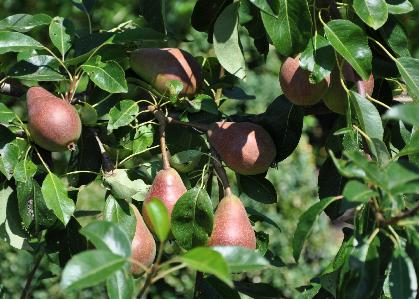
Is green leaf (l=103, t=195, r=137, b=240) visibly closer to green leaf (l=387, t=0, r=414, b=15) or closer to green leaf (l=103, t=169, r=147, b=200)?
green leaf (l=103, t=169, r=147, b=200)

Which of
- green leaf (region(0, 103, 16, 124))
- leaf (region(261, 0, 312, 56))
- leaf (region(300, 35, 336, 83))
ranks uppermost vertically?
leaf (region(261, 0, 312, 56))

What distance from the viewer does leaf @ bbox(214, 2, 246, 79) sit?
1.19m

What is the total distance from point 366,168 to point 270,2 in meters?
0.30

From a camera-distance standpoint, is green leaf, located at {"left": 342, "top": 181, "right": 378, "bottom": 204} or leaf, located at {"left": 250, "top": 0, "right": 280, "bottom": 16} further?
leaf, located at {"left": 250, "top": 0, "right": 280, "bottom": 16}

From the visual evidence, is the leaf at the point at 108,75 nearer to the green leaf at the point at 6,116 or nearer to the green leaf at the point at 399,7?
the green leaf at the point at 6,116

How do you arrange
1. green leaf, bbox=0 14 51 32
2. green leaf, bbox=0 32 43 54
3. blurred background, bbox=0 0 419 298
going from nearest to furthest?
green leaf, bbox=0 32 43 54 < green leaf, bbox=0 14 51 32 < blurred background, bbox=0 0 419 298

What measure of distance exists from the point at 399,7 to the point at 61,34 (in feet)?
1.76

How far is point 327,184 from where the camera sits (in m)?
1.24

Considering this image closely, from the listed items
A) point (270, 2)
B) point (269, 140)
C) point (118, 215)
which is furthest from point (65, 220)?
point (270, 2)

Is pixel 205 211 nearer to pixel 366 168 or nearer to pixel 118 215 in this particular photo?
pixel 118 215

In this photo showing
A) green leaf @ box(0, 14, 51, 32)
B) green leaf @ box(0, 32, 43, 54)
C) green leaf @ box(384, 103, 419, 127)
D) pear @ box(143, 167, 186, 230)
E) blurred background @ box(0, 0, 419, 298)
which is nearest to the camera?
green leaf @ box(384, 103, 419, 127)

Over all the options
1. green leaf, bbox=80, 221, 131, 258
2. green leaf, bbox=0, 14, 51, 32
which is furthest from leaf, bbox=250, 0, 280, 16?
green leaf, bbox=0, 14, 51, 32

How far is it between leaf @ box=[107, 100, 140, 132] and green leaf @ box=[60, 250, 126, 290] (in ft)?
1.45

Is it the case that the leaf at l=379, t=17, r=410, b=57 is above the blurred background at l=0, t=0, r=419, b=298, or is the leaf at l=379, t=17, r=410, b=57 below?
above
